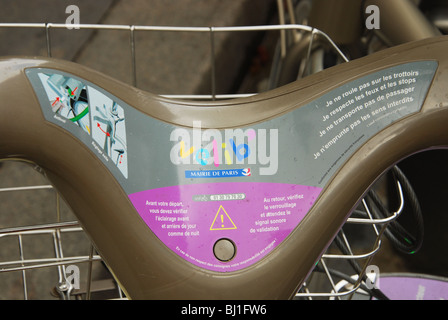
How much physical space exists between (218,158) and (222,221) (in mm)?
62

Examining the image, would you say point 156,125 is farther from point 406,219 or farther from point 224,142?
point 406,219

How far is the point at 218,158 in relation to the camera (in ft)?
1.64

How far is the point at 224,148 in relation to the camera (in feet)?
1.65

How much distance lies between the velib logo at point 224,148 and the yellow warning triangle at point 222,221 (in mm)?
45

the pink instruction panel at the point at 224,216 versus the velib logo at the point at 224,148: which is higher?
the velib logo at the point at 224,148

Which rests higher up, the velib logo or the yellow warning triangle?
the velib logo

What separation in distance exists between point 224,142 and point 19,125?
0.64 feet

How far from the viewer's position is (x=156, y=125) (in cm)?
50

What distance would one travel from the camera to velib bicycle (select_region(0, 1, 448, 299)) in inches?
18.9

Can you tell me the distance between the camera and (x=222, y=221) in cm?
49

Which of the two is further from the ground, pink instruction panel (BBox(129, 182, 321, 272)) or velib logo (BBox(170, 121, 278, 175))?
velib logo (BBox(170, 121, 278, 175))

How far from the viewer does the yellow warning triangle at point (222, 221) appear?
1.60ft

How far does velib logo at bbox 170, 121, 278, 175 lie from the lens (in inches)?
19.6

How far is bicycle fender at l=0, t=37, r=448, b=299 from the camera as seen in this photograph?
48 centimetres
